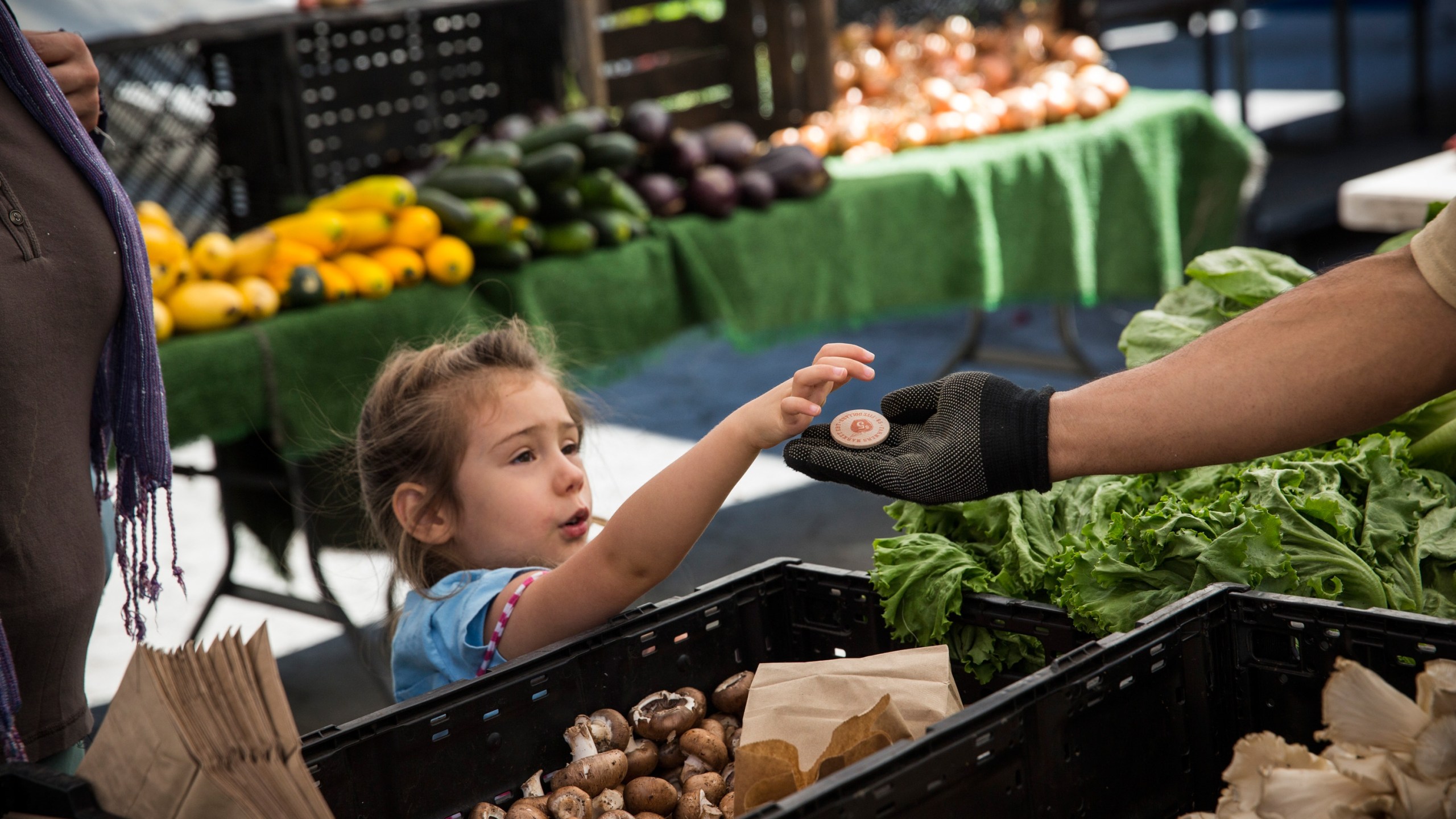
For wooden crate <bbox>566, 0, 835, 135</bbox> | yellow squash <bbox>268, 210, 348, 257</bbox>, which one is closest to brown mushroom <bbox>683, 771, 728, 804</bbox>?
yellow squash <bbox>268, 210, 348, 257</bbox>

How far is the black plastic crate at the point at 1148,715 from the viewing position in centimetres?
115

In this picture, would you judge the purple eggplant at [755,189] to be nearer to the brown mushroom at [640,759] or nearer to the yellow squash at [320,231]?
the yellow squash at [320,231]

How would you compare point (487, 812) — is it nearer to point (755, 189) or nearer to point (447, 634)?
point (447, 634)

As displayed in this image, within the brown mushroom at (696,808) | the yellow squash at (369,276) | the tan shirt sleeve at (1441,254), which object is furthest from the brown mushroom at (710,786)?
the yellow squash at (369,276)

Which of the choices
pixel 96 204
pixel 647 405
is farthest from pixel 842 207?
pixel 96 204

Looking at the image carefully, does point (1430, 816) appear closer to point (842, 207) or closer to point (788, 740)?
point (788, 740)

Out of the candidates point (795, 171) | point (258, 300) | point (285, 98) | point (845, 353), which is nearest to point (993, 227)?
point (795, 171)

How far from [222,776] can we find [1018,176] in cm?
464

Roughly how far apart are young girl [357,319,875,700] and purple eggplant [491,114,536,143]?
98.9 inches

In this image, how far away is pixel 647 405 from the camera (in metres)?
6.67

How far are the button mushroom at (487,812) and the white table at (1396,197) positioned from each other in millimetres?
2969

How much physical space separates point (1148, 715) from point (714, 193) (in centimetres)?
332

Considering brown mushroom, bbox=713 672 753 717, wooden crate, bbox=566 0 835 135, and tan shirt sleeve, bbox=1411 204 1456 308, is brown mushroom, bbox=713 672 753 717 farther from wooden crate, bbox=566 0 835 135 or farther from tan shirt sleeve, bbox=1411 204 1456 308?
wooden crate, bbox=566 0 835 135

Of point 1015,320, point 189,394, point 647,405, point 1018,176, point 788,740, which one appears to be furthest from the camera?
point 1015,320
